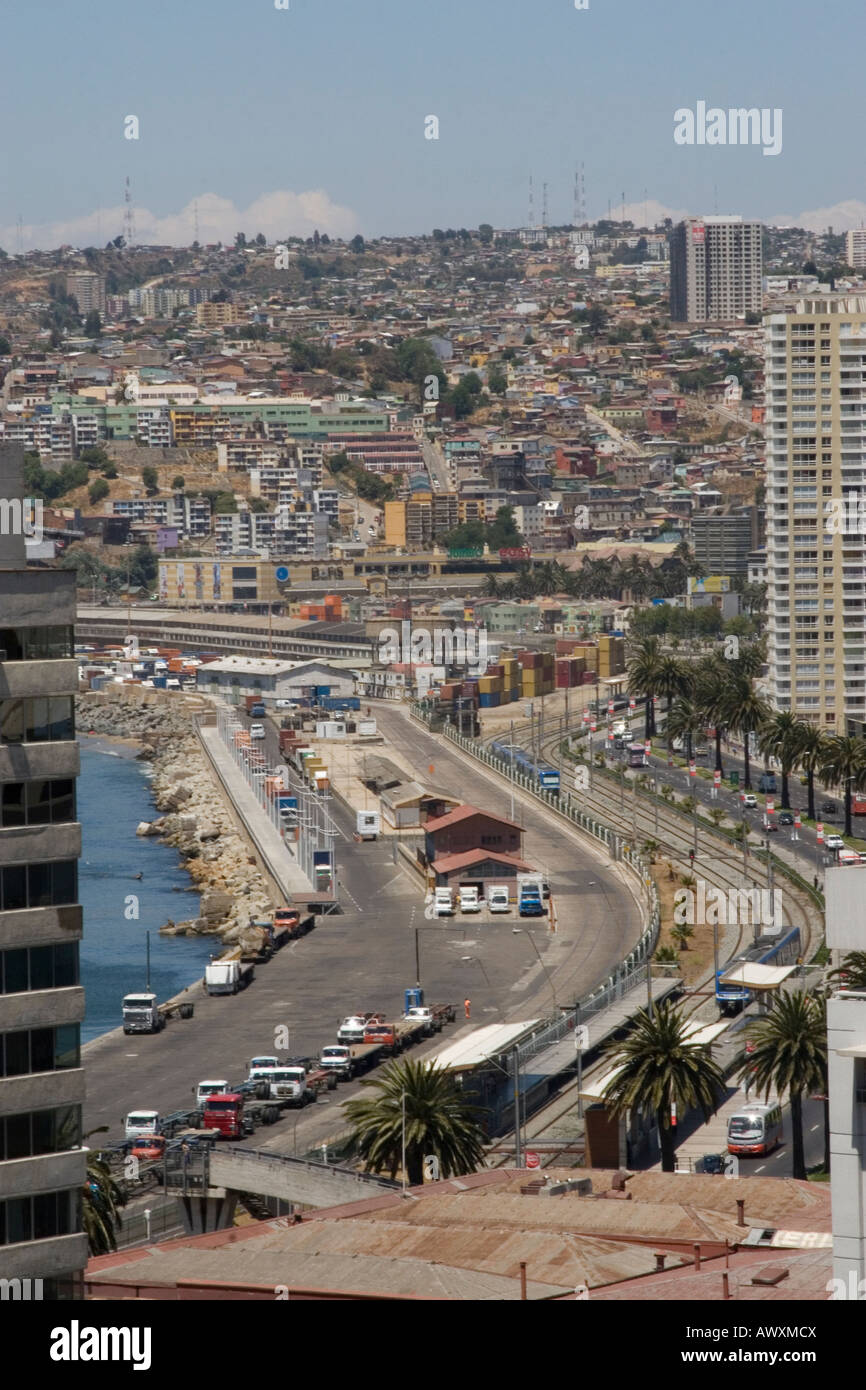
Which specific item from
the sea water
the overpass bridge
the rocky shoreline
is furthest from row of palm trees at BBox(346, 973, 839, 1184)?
the rocky shoreline

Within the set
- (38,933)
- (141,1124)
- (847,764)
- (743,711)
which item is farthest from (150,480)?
(38,933)

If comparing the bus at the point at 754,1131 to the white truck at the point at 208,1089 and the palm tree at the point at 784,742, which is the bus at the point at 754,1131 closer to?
the white truck at the point at 208,1089

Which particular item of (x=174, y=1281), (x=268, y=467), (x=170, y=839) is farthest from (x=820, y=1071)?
(x=268, y=467)

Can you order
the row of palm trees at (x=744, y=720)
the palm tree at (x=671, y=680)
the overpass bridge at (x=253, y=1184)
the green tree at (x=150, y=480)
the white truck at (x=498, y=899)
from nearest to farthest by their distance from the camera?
the overpass bridge at (x=253, y=1184)
the white truck at (x=498, y=899)
the row of palm trees at (x=744, y=720)
the palm tree at (x=671, y=680)
the green tree at (x=150, y=480)

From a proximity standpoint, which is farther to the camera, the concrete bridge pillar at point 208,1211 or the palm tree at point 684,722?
the palm tree at point 684,722

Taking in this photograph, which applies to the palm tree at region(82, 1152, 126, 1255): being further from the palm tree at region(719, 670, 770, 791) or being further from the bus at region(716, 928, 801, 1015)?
the palm tree at region(719, 670, 770, 791)

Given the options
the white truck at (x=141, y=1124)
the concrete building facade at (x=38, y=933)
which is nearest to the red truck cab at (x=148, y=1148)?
the white truck at (x=141, y=1124)
